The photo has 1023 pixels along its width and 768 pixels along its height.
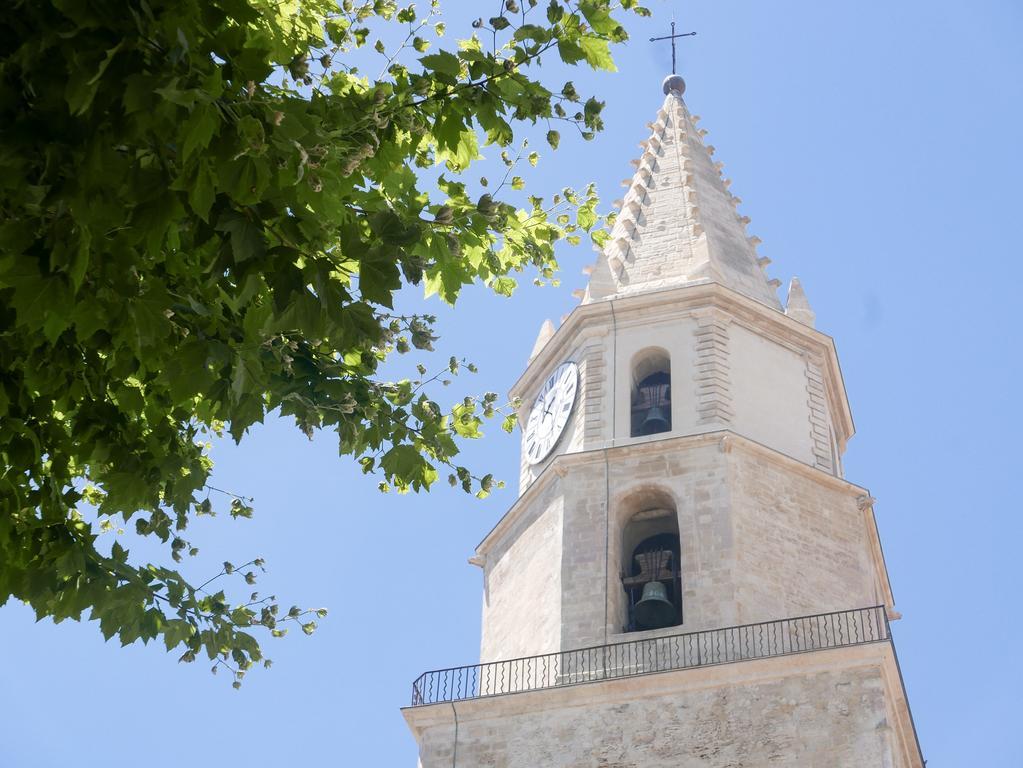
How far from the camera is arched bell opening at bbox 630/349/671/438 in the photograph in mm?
20438

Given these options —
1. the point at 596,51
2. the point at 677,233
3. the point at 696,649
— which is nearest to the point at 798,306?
the point at 677,233

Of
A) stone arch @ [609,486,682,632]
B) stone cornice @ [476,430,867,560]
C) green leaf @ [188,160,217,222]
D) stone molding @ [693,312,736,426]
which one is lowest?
green leaf @ [188,160,217,222]

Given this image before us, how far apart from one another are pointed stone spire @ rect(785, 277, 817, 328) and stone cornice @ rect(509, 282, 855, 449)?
375mm

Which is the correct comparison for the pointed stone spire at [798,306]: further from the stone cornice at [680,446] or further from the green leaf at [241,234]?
the green leaf at [241,234]

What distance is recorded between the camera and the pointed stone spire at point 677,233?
22438 millimetres

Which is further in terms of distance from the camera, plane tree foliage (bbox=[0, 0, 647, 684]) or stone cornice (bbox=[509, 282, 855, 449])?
stone cornice (bbox=[509, 282, 855, 449])

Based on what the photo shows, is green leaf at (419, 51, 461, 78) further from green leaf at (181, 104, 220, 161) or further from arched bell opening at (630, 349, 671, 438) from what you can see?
arched bell opening at (630, 349, 671, 438)

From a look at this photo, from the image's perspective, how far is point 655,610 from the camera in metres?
18.3

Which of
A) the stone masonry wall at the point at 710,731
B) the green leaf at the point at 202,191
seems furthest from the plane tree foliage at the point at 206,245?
the stone masonry wall at the point at 710,731

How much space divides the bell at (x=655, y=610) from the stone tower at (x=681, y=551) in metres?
0.03

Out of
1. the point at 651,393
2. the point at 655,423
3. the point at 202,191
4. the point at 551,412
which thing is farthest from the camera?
the point at 551,412

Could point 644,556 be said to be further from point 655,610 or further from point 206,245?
point 206,245

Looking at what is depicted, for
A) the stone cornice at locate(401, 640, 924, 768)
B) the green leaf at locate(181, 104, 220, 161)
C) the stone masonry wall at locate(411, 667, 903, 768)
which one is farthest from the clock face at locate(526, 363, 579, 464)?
the green leaf at locate(181, 104, 220, 161)

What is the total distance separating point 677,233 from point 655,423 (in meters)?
4.23
